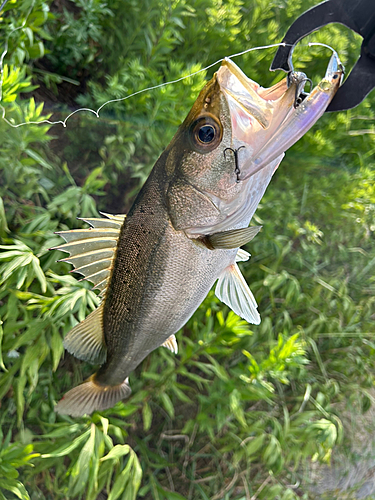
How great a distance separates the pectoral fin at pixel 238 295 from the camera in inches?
33.7

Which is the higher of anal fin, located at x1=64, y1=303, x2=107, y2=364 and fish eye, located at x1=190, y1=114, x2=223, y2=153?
fish eye, located at x1=190, y1=114, x2=223, y2=153

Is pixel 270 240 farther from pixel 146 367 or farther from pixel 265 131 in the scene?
pixel 265 131

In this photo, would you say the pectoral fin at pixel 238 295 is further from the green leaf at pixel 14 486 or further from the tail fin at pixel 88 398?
the green leaf at pixel 14 486

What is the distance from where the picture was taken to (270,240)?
7.18 feet

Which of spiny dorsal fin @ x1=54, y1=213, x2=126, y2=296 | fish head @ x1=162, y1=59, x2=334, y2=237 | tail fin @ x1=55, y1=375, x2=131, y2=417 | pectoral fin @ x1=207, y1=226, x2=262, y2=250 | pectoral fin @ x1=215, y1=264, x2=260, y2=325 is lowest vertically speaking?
tail fin @ x1=55, y1=375, x2=131, y2=417

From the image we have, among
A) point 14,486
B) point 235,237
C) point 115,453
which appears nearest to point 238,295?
point 235,237

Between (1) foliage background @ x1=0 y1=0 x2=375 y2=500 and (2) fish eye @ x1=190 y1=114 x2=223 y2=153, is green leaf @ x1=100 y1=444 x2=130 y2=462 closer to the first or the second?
(1) foliage background @ x1=0 y1=0 x2=375 y2=500

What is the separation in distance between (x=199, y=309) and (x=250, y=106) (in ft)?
4.42

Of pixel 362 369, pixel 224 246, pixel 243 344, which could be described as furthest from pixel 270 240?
pixel 224 246

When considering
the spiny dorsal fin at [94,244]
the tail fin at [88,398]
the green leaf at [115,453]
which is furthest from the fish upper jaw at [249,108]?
the green leaf at [115,453]

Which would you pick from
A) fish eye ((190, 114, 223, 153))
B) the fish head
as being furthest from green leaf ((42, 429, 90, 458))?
fish eye ((190, 114, 223, 153))

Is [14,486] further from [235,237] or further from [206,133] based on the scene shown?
[206,133]

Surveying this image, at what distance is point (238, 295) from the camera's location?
0.87 m

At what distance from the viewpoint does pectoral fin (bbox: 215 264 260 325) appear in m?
0.86
